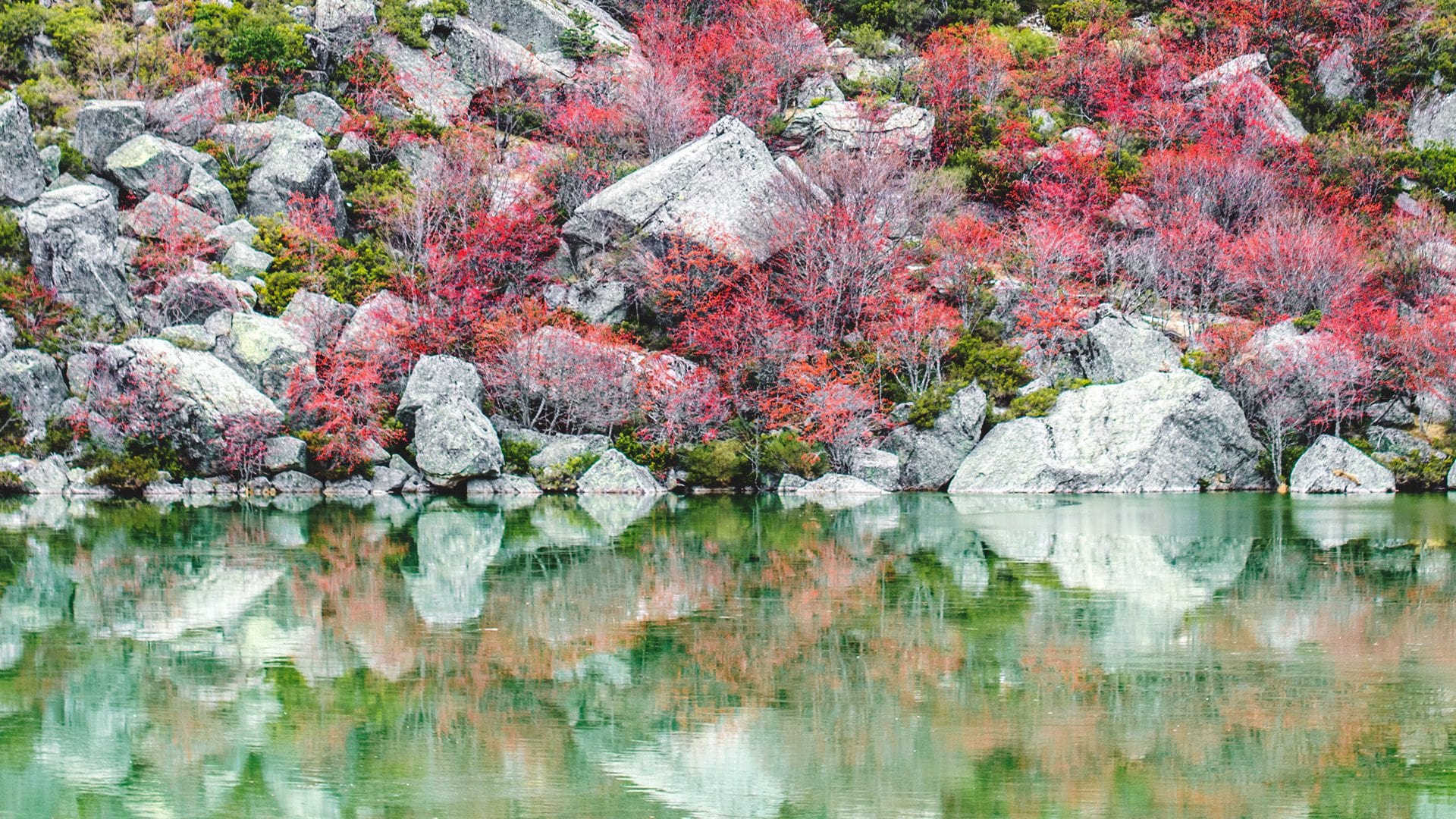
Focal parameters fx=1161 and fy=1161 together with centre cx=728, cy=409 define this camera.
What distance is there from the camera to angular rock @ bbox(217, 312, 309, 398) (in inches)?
1021

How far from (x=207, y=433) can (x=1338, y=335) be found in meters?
25.2

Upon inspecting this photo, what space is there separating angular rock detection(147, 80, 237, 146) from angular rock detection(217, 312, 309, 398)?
9.67 m

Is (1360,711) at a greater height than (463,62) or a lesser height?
lesser

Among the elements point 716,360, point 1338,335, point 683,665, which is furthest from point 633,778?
point 1338,335

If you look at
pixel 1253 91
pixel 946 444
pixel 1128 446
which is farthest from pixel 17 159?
pixel 1253 91

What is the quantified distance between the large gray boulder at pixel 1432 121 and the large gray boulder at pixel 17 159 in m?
41.2

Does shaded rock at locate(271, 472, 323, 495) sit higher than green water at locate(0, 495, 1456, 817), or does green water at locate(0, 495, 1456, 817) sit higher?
shaded rock at locate(271, 472, 323, 495)

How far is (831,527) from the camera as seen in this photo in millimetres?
18688

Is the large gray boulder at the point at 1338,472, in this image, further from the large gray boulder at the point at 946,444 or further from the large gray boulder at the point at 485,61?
the large gray boulder at the point at 485,61

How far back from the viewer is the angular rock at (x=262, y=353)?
25.9 metres

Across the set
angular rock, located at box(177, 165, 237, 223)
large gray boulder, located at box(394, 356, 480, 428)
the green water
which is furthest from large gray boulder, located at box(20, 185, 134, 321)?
the green water

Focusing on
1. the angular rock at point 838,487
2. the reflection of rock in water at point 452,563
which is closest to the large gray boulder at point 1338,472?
the angular rock at point 838,487

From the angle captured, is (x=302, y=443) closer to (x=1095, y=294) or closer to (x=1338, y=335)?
(x=1095, y=294)

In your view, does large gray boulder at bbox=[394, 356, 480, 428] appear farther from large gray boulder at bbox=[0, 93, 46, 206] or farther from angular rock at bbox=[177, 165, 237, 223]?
large gray boulder at bbox=[0, 93, 46, 206]
